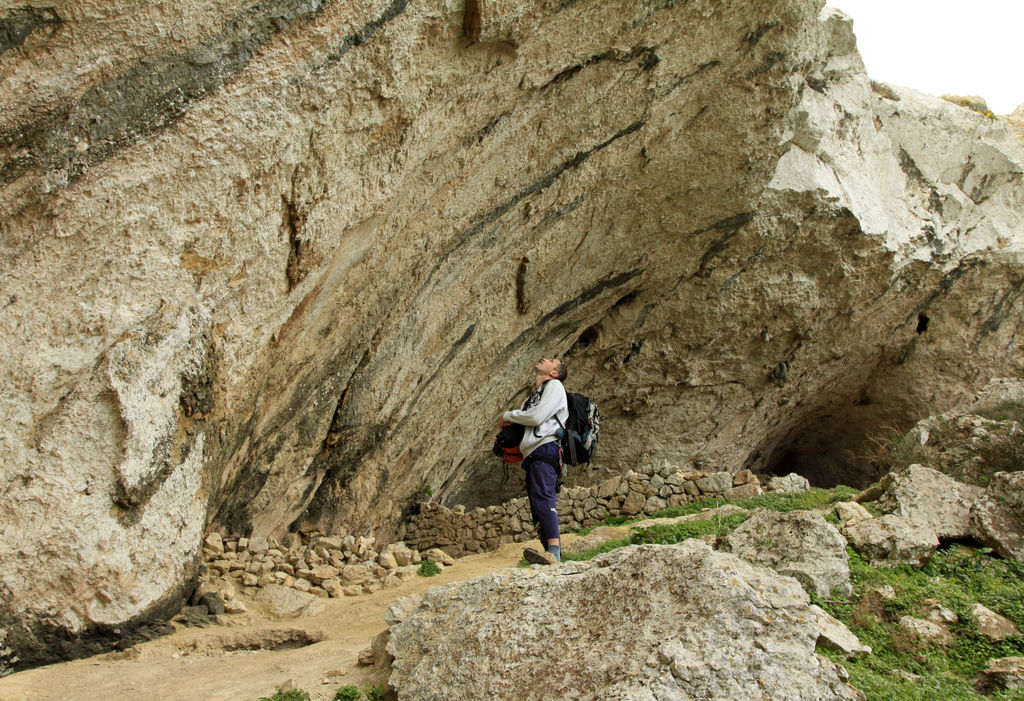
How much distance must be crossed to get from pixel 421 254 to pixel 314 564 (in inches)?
105

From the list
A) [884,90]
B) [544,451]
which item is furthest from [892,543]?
[884,90]

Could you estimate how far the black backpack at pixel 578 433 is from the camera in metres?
5.39

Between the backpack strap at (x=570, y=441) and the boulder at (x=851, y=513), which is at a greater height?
the backpack strap at (x=570, y=441)

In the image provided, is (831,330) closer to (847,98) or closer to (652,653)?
(847,98)

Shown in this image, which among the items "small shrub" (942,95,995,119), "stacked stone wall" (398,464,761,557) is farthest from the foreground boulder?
"small shrub" (942,95,995,119)

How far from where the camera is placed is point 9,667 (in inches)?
160

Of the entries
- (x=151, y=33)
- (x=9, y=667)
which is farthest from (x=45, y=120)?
(x=9, y=667)

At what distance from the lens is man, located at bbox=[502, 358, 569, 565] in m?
5.12

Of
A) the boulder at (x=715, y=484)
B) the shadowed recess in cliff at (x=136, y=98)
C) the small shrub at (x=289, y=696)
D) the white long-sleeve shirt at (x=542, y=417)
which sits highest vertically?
the shadowed recess in cliff at (x=136, y=98)

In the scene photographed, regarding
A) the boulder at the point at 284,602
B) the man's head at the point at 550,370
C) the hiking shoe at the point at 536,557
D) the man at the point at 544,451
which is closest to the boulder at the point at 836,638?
the hiking shoe at the point at 536,557

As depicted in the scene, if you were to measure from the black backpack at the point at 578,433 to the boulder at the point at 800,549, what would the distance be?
4.00ft

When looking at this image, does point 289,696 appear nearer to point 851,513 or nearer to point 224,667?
point 224,667

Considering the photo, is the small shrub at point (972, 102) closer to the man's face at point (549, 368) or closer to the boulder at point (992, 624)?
the man's face at point (549, 368)

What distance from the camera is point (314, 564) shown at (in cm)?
653
